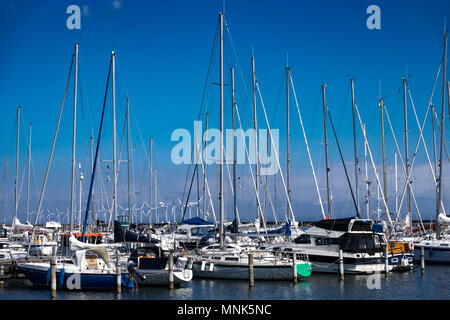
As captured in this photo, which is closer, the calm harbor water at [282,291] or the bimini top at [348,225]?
the calm harbor water at [282,291]

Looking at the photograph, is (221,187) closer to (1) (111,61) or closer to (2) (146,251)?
(2) (146,251)

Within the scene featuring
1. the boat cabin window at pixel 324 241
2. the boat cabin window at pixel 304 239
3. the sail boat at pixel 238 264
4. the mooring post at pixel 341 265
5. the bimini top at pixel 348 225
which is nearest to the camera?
the sail boat at pixel 238 264

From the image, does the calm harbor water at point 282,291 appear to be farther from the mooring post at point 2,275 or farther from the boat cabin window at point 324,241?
the boat cabin window at point 324,241

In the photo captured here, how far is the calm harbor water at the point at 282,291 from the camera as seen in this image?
32.0 meters

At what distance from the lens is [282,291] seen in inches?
1339

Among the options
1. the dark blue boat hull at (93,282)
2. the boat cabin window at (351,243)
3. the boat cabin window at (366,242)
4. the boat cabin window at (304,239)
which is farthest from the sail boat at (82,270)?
the boat cabin window at (366,242)

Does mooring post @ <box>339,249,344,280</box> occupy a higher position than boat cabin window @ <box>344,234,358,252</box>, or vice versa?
boat cabin window @ <box>344,234,358,252</box>

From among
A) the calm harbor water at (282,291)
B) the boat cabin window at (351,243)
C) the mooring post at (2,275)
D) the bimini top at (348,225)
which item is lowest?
the calm harbor water at (282,291)

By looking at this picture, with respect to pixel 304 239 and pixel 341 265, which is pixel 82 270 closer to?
pixel 304 239

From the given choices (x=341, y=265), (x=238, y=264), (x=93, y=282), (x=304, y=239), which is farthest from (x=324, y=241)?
(x=93, y=282)

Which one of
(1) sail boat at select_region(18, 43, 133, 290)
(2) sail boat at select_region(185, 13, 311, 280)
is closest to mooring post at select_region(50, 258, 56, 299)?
(1) sail boat at select_region(18, 43, 133, 290)

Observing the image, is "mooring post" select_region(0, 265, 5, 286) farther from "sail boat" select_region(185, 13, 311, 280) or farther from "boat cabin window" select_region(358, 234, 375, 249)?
"boat cabin window" select_region(358, 234, 375, 249)

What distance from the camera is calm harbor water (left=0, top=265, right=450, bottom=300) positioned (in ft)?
105
